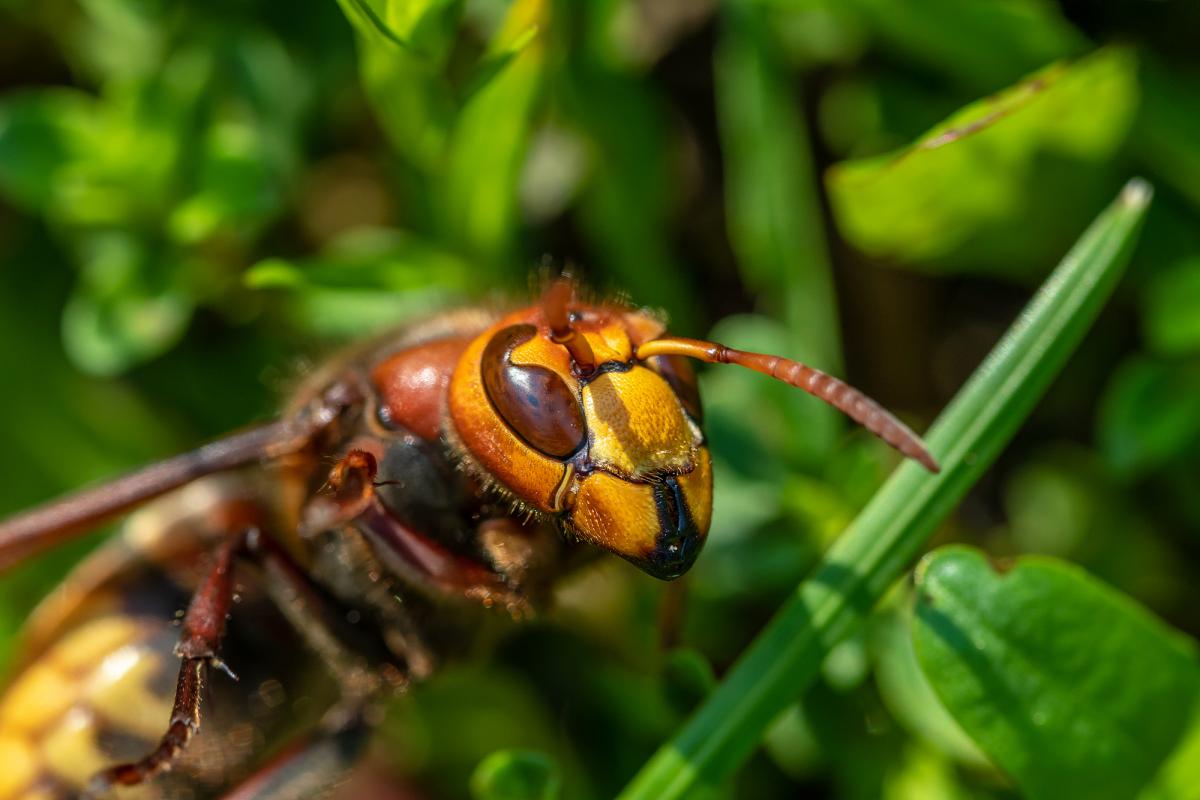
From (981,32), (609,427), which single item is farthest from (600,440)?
(981,32)

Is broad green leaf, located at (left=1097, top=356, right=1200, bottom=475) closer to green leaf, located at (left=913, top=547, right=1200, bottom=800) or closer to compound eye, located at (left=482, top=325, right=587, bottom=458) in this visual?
green leaf, located at (left=913, top=547, right=1200, bottom=800)

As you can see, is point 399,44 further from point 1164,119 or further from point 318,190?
point 1164,119

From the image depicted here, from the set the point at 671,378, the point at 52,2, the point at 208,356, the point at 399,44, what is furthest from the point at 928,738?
the point at 52,2

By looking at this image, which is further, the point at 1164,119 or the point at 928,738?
the point at 1164,119

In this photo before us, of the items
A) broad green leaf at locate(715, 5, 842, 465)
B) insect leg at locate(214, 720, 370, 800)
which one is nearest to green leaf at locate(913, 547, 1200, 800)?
broad green leaf at locate(715, 5, 842, 465)

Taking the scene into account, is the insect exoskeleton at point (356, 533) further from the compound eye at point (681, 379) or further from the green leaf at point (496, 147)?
the green leaf at point (496, 147)

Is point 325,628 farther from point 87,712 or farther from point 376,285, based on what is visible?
point 376,285
